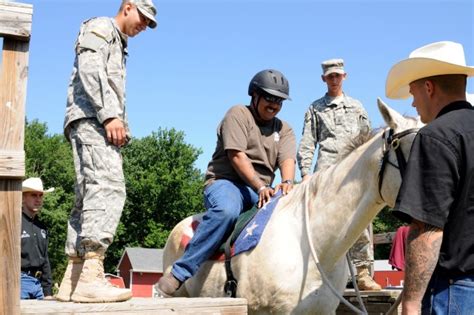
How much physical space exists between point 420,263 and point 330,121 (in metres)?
5.58

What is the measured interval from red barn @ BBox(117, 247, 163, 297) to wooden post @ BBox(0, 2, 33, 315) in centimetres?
5729

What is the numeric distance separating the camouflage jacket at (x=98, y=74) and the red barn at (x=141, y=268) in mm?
55738

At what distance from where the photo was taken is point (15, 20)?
3453 millimetres

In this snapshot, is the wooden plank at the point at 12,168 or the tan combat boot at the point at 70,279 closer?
the wooden plank at the point at 12,168

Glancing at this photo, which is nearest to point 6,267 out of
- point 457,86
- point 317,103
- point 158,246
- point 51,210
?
point 457,86

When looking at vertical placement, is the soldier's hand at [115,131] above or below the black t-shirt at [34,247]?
above

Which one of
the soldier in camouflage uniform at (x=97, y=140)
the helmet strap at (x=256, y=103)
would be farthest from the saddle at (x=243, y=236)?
the soldier in camouflage uniform at (x=97, y=140)

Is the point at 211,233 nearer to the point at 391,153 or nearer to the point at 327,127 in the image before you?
the point at 391,153

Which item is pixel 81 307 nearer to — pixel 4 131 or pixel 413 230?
pixel 4 131

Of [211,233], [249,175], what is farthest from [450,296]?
[249,175]

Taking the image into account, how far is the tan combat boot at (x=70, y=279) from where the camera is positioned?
4.93m

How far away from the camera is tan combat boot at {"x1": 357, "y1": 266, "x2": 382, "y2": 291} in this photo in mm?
7961

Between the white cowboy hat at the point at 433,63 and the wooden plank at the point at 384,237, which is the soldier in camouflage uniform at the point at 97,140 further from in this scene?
the wooden plank at the point at 384,237

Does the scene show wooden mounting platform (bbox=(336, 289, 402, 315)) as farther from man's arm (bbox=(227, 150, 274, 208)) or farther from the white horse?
man's arm (bbox=(227, 150, 274, 208))
